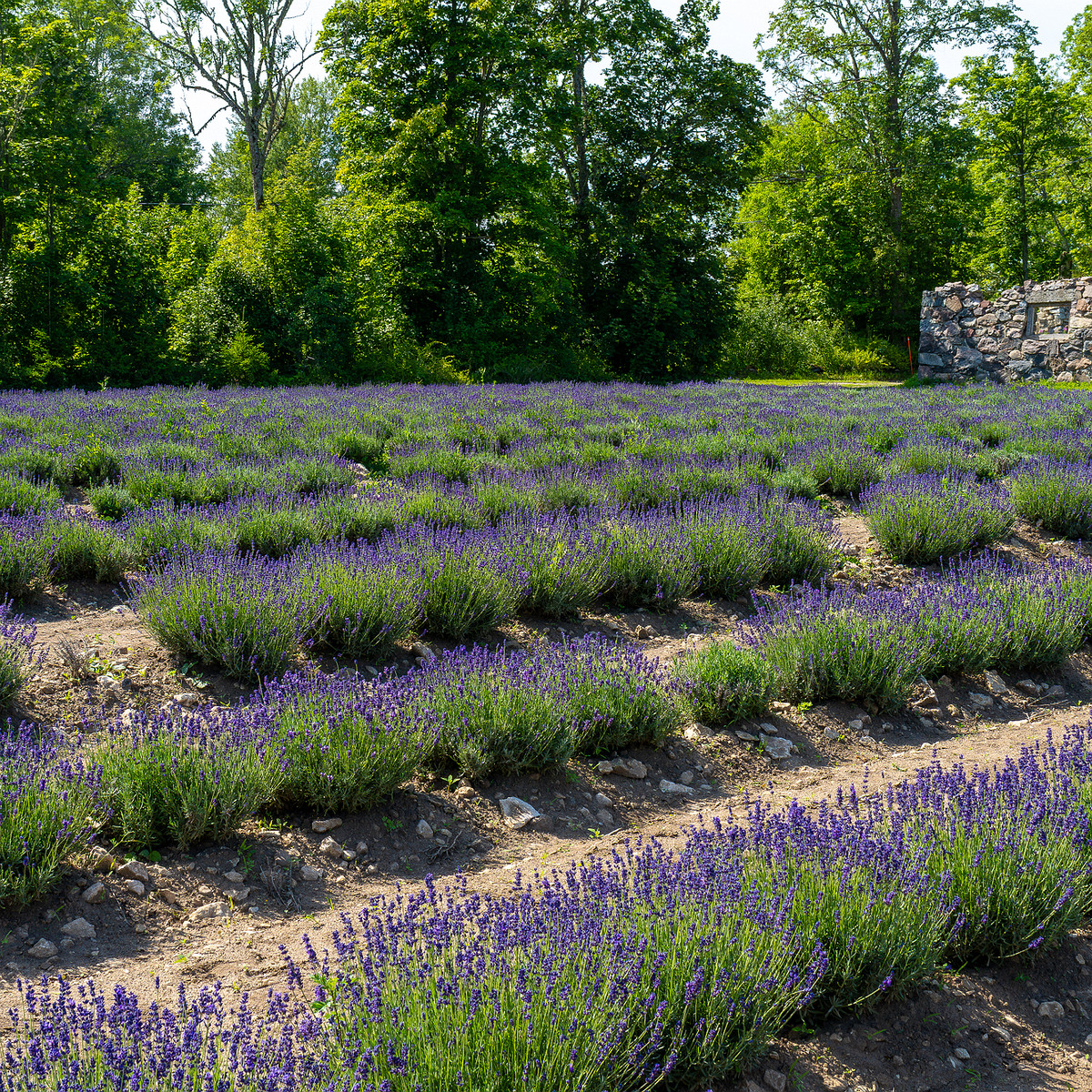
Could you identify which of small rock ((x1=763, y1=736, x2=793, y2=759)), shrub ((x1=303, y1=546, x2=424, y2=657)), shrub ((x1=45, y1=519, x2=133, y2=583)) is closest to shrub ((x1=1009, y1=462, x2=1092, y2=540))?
small rock ((x1=763, y1=736, x2=793, y2=759))

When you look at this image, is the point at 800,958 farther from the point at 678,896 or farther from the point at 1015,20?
the point at 1015,20

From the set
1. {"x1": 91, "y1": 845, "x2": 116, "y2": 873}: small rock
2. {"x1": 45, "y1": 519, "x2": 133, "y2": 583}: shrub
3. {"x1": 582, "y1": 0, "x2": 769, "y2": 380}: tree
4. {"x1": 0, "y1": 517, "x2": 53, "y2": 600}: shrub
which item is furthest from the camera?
{"x1": 582, "y1": 0, "x2": 769, "y2": 380}: tree

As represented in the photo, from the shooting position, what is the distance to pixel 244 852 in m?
3.29

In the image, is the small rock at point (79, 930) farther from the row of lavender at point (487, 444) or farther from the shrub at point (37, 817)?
the row of lavender at point (487, 444)

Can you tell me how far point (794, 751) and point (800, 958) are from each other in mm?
2006

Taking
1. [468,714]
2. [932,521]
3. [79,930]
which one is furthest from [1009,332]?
[79,930]

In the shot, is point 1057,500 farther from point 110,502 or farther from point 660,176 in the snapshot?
point 660,176

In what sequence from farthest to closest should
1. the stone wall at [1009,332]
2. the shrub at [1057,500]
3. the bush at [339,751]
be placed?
1. the stone wall at [1009,332]
2. the shrub at [1057,500]
3. the bush at [339,751]

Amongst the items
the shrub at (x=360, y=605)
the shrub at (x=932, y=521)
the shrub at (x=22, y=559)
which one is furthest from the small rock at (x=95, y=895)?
the shrub at (x=932, y=521)

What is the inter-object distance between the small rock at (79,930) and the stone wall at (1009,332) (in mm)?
24774

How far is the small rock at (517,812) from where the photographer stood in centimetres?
368

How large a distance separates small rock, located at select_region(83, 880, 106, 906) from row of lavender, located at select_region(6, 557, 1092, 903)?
0.13 m

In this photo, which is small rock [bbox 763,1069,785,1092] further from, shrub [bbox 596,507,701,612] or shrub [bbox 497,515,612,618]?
shrub [bbox 596,507,701,612]

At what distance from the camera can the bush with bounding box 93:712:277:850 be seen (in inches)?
126
